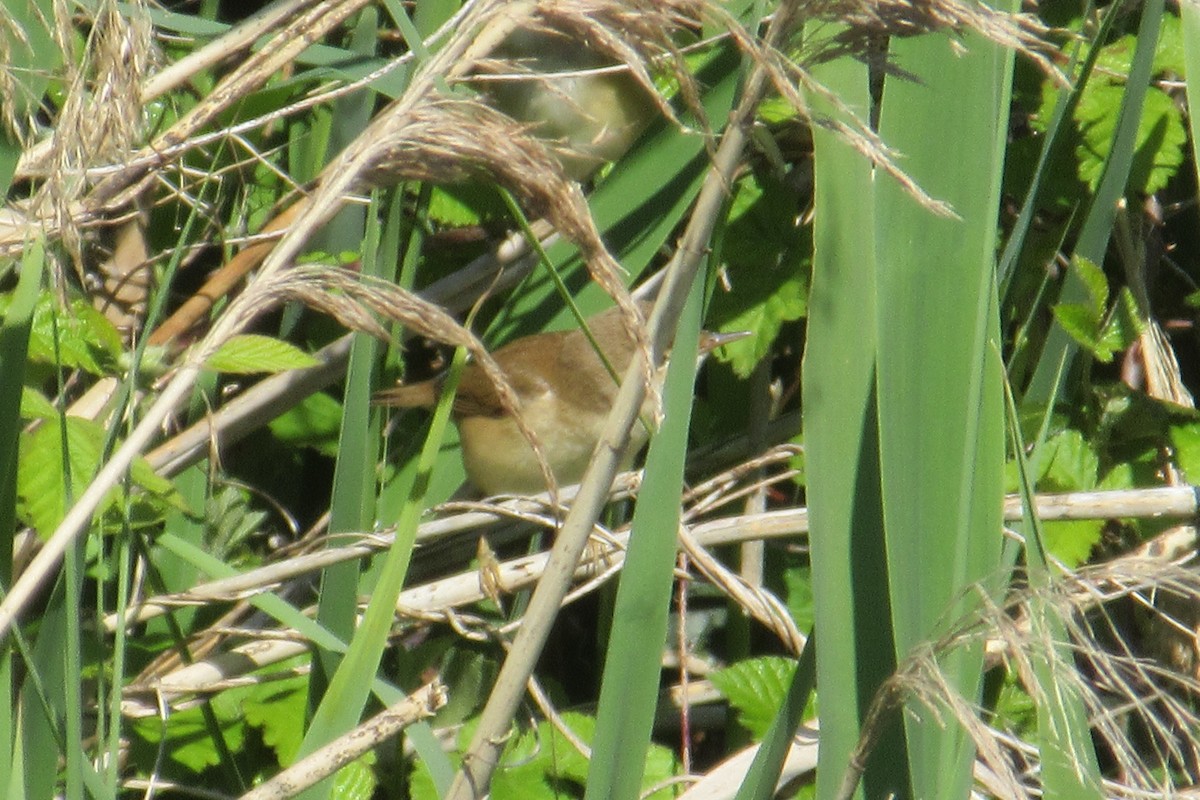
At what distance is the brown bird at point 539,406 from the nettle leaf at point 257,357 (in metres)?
0.54

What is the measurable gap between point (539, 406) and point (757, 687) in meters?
0.96

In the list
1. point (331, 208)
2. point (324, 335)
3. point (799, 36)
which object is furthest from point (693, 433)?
point (331, 208)

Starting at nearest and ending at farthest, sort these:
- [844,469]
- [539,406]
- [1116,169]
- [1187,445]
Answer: [844,469] < [1116,169] < [1187,445] < [539,406]

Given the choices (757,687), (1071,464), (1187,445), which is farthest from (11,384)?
(1187,445)

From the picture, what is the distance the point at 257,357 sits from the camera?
1562 mm

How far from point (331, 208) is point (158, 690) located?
2.69 feet

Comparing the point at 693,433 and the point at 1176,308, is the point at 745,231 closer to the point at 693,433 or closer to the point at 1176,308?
the point at 693,433

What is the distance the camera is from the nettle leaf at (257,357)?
153 cm

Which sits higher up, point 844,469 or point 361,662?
point 844,469

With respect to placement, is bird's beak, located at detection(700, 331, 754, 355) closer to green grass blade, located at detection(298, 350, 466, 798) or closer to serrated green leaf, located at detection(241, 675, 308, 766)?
serrated green leaf, located at detection(241, 675, 308, 766)

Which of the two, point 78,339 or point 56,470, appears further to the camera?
point 78,339

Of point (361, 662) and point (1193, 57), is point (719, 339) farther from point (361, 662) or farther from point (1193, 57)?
point (361, 662)

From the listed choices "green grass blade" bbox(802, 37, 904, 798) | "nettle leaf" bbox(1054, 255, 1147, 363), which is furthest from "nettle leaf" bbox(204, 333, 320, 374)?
"nettle leaf" bbox(1054, 255, 1147, 363)

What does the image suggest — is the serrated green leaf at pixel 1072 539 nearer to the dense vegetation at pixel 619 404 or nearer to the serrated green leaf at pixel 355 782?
the dense vegetation at pixel 619 404
